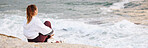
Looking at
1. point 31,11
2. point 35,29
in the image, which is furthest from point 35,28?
point 31,11

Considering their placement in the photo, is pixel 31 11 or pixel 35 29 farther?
pixel 35 29

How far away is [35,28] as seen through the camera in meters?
2.56

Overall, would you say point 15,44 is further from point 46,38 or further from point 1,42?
point 46,38

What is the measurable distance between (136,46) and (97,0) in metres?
25.3

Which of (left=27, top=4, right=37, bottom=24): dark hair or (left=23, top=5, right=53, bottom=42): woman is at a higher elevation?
(left=27, top=4, right=37, bottom=24): dark hair

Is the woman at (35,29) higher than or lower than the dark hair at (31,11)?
lower

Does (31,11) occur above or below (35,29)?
above

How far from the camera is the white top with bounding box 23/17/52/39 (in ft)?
8.29

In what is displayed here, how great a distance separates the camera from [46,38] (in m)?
2.66

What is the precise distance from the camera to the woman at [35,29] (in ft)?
8.21

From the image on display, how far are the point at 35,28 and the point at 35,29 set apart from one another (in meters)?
0.02

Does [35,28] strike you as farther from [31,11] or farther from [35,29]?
[31,11]

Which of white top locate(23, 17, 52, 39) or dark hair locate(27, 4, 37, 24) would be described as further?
white top locate(23, 17, 52, 39)

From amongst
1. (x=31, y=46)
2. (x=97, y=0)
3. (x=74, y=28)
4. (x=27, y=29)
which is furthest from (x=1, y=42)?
(x=97, y=0)
